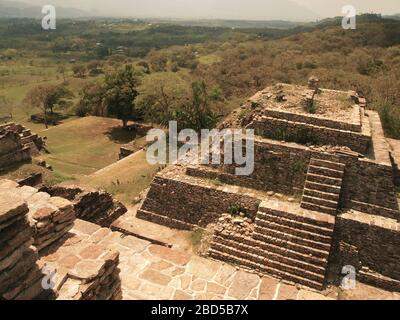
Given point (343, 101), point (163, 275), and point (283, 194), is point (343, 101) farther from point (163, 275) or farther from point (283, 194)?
point (163, 275)

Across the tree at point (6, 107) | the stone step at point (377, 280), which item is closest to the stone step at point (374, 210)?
the stone step at point (377, 280)

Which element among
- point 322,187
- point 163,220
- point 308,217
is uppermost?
point 322,187

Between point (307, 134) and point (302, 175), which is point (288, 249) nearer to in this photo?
point (302, 175)

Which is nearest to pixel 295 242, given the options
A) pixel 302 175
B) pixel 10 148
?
pixel 302 175

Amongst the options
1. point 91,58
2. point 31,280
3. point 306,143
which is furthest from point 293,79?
point 91,58

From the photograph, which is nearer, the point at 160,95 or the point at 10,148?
the point at 10,148

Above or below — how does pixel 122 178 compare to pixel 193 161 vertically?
below

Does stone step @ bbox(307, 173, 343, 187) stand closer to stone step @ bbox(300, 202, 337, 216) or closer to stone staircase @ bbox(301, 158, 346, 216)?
stone staircase @ bbox(301, 158, 346, 216)
